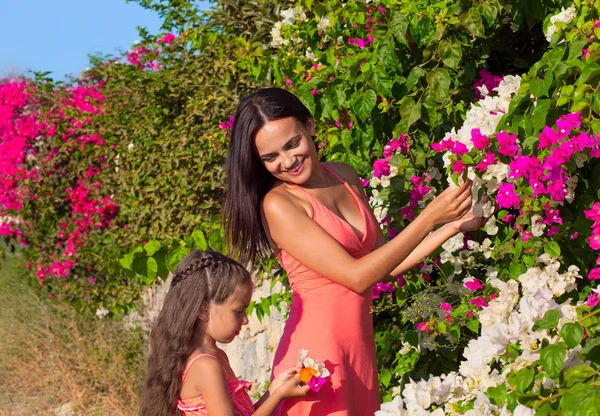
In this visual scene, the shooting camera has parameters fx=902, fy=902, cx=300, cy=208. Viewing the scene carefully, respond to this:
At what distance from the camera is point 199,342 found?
108 inches

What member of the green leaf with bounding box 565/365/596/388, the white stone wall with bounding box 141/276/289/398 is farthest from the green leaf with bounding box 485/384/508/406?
the white stone wall with bounding box 141/276/289/398

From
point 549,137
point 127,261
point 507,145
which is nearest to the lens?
point 549,137

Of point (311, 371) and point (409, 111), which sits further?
point (409, 111)

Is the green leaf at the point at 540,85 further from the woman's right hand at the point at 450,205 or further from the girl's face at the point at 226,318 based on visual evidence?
the girl's face at the point at 226,318

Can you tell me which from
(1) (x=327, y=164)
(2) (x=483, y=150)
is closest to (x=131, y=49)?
(1) (x=327, y=164)

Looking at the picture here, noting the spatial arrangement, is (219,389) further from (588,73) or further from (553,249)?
(588,73)

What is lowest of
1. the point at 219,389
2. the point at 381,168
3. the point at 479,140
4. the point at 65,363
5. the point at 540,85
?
the point at 219,389

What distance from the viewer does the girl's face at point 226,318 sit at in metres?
2.75

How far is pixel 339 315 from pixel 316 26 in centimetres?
194

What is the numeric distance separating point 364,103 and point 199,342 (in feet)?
4.01

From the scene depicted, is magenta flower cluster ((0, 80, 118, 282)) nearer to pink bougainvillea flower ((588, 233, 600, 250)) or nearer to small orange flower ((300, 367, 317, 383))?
small orange flower ((300, 367, 317, 383))

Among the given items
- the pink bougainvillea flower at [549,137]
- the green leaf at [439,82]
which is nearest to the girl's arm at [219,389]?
the pink bougainvillea flower at [549,137]

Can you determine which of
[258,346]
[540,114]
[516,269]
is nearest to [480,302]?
[516,269]

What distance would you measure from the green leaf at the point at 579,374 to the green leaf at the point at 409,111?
1.70 metres
